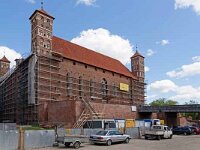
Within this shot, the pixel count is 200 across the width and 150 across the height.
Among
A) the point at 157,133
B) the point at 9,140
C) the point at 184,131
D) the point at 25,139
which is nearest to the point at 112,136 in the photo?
the point at 25,139

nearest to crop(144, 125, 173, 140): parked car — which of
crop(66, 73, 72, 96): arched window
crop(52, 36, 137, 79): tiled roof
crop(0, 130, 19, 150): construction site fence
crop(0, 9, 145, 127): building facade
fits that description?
crop(0, 9, 145, 127): building facade

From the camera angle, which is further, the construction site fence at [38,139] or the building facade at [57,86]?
the building facade at [57,86]

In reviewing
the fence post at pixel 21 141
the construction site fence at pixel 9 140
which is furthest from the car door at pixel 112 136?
the construction site fence at pixel 9 140

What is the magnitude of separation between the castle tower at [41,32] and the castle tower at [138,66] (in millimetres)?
36372

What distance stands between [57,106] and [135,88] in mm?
35483

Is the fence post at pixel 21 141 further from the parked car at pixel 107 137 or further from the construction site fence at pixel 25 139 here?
the parked car at pixel 107 137

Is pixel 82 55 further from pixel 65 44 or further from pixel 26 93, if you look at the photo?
pixel 26 93

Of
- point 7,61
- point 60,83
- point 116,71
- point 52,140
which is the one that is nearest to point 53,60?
point 60,83

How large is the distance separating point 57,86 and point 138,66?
37.8 meters

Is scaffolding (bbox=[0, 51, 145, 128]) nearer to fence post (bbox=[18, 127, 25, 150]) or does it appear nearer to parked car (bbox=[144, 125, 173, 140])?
parked car (bbox=[144, 125, 173, 140])

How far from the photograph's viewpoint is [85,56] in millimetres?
64562

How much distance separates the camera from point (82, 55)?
209 ft

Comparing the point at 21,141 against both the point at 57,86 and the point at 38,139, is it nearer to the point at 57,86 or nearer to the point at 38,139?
the point at 38,139

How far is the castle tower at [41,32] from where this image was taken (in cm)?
5181
